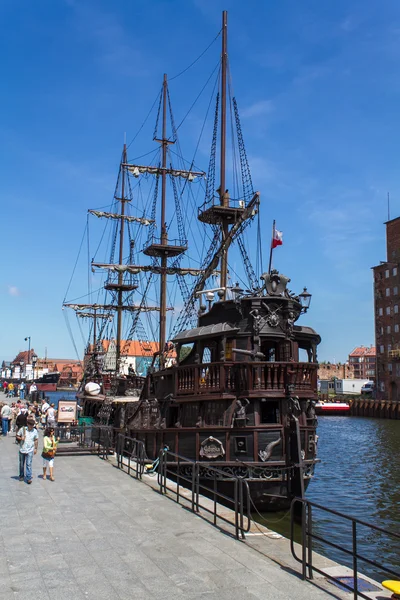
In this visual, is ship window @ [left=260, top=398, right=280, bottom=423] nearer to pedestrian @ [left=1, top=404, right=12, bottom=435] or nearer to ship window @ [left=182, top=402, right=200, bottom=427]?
ship window @ [left=182, top=402, right=200, bottom=427]

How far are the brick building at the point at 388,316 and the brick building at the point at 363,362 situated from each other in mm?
79227

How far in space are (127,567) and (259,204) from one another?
70.2ft

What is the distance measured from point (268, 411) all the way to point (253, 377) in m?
1.74

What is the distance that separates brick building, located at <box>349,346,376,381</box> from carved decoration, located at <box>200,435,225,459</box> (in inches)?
6098

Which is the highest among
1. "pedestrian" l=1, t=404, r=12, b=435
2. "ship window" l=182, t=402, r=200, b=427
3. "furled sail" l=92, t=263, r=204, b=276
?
"furled sail" l=92, t=263, r=204, b=276

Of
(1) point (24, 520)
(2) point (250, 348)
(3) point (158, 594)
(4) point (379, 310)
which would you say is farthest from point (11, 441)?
(4) point (379, 310)

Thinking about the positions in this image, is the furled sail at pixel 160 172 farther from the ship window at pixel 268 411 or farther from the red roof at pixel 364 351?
the red roof at pixel 364 351

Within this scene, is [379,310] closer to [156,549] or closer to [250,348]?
[250,348]

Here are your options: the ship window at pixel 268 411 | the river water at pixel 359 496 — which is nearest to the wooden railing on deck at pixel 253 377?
the ship window at pixel 268 411

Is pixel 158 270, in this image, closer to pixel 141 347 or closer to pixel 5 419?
pixel 5 419

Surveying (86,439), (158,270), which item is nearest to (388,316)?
(158,270)

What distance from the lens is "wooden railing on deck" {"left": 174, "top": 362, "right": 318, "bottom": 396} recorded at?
16094mm

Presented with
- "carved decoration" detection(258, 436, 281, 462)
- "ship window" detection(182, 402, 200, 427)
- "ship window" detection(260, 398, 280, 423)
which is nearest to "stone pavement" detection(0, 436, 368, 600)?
"carved decoration" detection(258, 436, 281, 462)

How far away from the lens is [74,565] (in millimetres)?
8109
